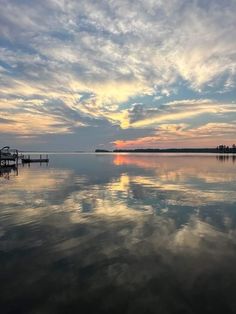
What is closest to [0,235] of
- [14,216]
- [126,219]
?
[14,216]

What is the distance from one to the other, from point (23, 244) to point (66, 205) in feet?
30.2

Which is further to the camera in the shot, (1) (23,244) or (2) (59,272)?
(1) (23,244)

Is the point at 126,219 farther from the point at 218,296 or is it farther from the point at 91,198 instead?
the point at 218,296

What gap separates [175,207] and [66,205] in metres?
8.45

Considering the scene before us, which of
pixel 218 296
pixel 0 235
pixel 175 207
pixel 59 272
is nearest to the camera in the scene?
pixel 218 296

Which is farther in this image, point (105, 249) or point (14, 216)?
point (14, 216)

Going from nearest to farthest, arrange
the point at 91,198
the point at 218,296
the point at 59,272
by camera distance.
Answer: the point at 218,296
the point at 59,272
the point at 91,198

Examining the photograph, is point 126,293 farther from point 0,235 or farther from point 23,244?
point 0,235

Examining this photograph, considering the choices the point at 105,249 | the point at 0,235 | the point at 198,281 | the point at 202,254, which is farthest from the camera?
the point at 0,235

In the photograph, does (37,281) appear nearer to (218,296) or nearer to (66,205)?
(218,296)

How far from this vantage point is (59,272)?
10414 millimetres

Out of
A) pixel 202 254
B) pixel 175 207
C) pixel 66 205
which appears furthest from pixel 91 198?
pixel 202 254

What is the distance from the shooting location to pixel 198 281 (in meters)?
9.62

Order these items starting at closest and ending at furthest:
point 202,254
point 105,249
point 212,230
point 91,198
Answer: point 202,254 < point 105,249 < point 212,230 < point 91,198
